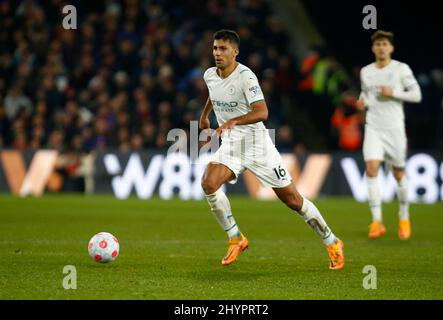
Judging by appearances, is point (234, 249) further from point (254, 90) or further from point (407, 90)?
point (407, 90)

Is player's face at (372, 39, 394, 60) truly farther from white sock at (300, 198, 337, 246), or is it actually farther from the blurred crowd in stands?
the blurred crowd in stands

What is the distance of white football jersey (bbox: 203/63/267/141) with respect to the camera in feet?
28.0

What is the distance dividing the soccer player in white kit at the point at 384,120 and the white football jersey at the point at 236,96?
11.0ft

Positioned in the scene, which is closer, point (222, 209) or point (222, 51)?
point (222, 51)

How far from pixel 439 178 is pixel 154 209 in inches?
234

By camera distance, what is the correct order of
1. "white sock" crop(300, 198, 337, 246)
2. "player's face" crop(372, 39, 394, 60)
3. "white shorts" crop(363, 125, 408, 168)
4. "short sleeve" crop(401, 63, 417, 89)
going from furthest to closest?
"white shorts" crop(363, 125, 408, 168) < "short sleeve" crop(401, 63, 417, 89) < "player's face" crop(372, 39, 394, 60) < "white sock" crop(300, 198, 337, 246)

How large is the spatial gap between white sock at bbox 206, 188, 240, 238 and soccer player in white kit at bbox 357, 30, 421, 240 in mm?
3209

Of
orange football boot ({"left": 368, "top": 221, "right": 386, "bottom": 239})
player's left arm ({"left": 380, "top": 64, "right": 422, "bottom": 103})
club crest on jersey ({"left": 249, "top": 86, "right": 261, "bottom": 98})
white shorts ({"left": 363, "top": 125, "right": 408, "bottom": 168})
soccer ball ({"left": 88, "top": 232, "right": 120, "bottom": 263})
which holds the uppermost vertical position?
player's left arm ({"left": 380, "top": 64, "right": 422, "bottom": 103})

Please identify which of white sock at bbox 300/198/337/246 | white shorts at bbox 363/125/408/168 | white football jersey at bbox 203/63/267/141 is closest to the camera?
white football jersey at bbox 203/63/267/141

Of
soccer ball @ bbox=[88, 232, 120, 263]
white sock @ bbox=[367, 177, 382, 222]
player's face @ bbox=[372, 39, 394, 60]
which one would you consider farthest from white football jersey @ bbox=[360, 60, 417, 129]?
soccer ball @ bbox=[88, 232, 120, 263]

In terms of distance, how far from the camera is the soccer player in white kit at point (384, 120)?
38.1 ft

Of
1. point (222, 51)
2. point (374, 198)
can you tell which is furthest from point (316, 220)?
point (374, 198)

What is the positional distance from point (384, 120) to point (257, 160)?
3693 millimetres

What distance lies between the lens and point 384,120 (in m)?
11.9
